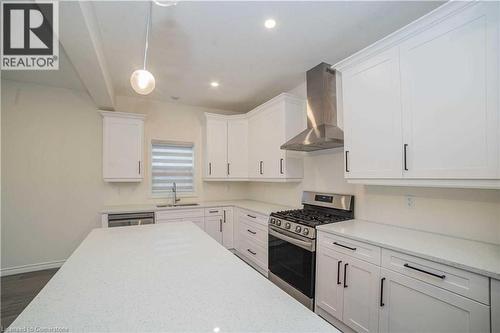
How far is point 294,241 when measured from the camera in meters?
2.38

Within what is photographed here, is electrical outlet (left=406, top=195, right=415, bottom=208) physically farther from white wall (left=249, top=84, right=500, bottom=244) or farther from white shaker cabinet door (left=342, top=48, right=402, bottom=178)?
white shaker cabinet door (left=342, top=48, right=402, bottom=178)

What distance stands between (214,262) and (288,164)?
217 cm

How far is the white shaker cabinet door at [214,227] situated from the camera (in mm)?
3707

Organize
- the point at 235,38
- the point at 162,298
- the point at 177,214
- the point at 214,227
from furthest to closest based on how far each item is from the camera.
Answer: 1. the point at 214,227
2. the point at 177,214
3. the point at 235,38
4. the point at 162,298

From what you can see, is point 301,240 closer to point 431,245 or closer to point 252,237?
point 431,245

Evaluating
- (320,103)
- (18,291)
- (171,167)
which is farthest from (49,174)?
(320,103)

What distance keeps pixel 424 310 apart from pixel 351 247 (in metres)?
0.57

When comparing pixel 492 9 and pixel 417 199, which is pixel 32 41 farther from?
pixel 417 199

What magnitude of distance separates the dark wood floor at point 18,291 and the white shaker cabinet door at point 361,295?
10.6ft

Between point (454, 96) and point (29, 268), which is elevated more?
point (454, 96)

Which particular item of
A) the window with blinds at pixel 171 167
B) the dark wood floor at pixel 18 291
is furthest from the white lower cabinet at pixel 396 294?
the dark wood floor at pixel 18 291

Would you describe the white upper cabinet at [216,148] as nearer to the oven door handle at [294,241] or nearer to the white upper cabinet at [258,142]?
the white upper cabinet at [258,142]

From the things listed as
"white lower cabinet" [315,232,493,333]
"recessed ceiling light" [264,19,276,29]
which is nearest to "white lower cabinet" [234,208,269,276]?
"white lower cabinet" [315,232,493,333]

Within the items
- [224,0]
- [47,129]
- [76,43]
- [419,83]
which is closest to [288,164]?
[419,83]
